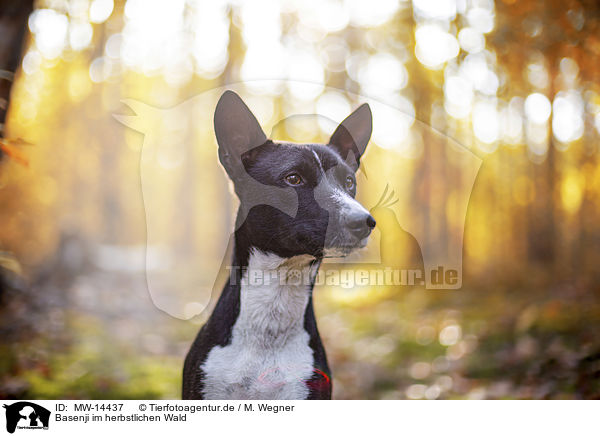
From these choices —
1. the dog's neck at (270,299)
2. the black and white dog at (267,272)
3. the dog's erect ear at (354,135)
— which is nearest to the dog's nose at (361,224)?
the black and white dog at (267,272)

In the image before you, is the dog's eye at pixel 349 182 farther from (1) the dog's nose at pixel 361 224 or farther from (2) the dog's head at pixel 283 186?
(1) the dog's nose at pixel 361 224

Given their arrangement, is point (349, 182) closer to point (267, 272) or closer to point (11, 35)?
point (267, 272)

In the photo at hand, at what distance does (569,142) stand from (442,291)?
296cm

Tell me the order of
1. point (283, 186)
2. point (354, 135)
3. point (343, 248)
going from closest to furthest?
1. point (343, 248)
2. point (283, 186)
3. point (354, 135)

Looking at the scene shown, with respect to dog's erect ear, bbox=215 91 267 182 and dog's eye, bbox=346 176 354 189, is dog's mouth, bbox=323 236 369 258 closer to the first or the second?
dog's eye, bbox=346 176 354 189

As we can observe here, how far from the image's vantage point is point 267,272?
7.22 feet

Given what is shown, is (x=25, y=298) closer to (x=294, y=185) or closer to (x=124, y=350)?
(x=124, y=350)

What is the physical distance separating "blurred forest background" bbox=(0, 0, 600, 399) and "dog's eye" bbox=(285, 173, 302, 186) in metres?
0.98
